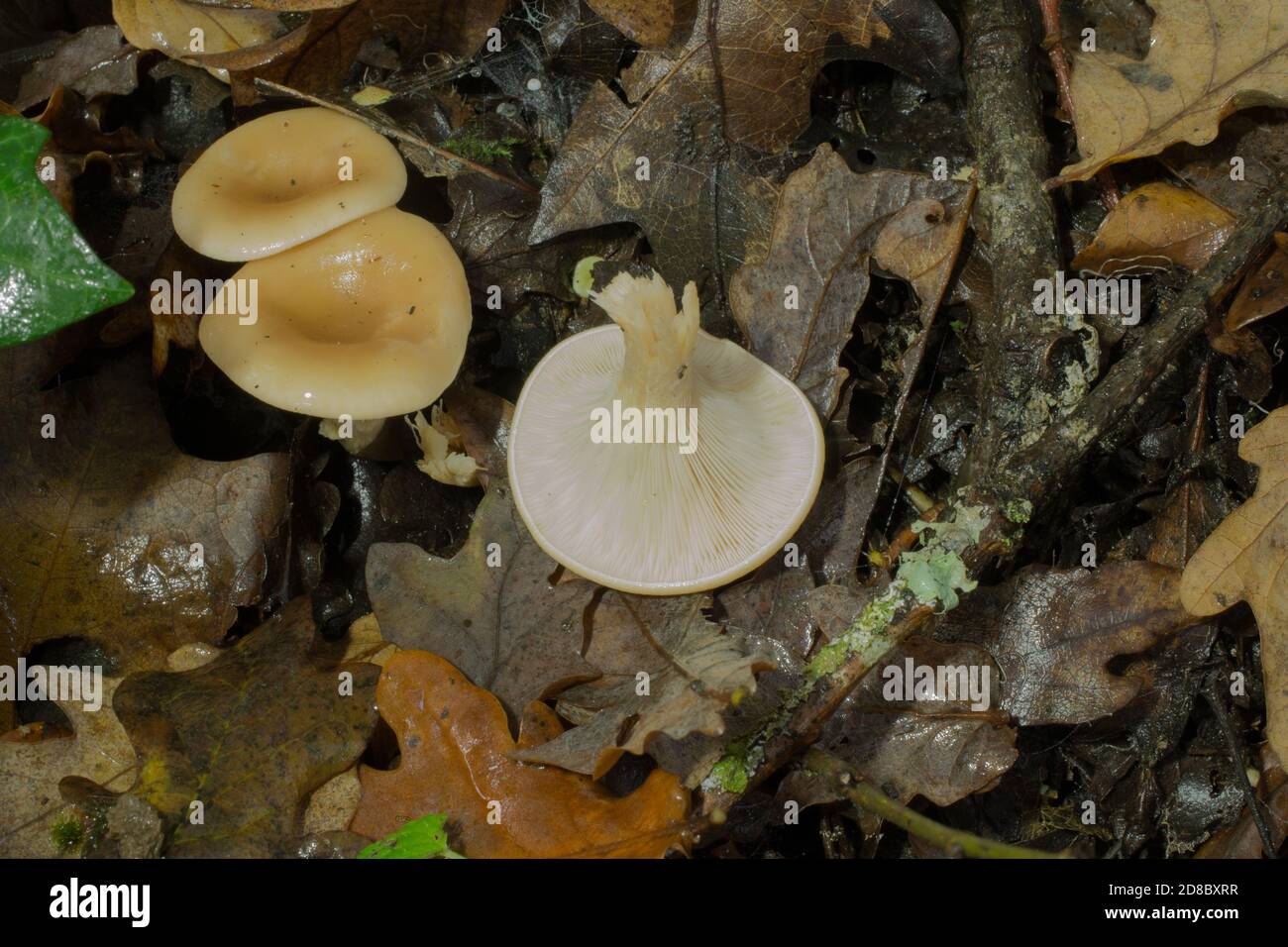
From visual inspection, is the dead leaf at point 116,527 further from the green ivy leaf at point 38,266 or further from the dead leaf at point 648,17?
the dead leaf at point 648,17

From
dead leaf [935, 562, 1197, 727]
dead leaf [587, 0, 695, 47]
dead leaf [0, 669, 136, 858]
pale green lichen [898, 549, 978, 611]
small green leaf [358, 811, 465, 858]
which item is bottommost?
small green leaf [358, 811, 465, 858]

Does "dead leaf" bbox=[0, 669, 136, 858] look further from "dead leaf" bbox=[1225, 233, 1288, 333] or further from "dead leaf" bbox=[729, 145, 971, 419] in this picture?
"dead leaf" bbox=[1225, 233, 1288, 333]

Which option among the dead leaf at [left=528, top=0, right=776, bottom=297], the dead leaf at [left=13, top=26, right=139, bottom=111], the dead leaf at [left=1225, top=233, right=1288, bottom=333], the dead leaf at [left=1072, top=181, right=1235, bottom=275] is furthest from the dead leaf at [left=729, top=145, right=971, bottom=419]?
the dead leaf at [left=13, top=26, right=139, bottom=111]

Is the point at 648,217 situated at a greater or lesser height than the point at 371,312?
greater

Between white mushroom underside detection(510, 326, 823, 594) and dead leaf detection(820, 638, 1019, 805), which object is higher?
white mushroom underside detection(510, 326, 823, 594)

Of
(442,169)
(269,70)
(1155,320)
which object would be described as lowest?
(1155,320)

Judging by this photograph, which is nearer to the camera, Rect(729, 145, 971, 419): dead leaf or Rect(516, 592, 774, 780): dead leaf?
Rect(516, 592, 774, 780): dead leaf
